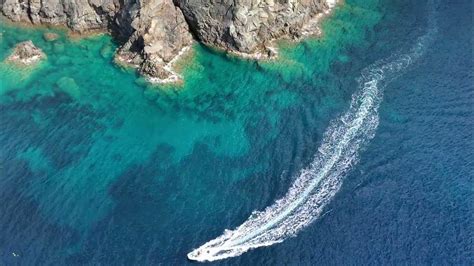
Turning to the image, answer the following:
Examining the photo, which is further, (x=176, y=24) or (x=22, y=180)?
(x=176, y=24)

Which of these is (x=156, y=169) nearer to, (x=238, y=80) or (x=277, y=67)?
(x=238, y=80)

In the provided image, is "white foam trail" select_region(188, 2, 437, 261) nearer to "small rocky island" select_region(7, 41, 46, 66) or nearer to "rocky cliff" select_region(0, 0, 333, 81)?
"rocky cliff" select_region(0, 0, 333, 81)

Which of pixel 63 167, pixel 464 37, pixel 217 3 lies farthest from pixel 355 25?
pixel 63 167

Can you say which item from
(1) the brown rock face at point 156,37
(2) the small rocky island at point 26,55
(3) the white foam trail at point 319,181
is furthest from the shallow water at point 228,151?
(1) the brown rock face at point 156,37

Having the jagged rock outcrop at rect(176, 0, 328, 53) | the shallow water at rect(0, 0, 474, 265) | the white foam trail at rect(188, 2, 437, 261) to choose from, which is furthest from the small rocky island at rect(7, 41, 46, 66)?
the white foam trail at rect(188, 2, 437, 261)

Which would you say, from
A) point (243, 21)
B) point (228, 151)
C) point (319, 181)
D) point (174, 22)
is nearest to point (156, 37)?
point (174, 22)

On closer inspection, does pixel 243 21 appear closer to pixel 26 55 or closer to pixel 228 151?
pixel 228 151
